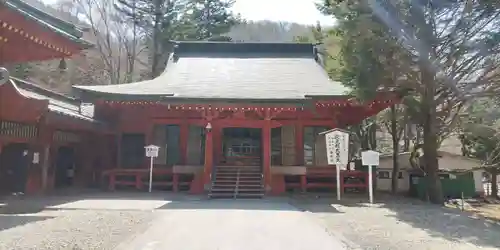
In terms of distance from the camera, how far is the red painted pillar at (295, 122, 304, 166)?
13922mm

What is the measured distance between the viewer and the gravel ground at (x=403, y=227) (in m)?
5.66

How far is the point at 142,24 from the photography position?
25891 mm

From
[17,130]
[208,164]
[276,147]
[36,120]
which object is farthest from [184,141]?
[17,130]

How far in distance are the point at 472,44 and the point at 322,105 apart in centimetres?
446

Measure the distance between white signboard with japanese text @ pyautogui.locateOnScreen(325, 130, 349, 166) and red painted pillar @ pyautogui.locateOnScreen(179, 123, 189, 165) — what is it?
17.5ft

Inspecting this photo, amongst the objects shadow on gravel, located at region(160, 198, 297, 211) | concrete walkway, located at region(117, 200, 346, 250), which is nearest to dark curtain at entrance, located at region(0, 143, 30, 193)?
shadow on gravel, located at region(160, 198, 297, 211)

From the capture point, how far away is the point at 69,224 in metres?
6.55

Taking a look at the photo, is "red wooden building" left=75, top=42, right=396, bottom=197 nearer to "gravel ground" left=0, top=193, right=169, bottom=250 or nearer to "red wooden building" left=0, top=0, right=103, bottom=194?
"red wooden building" left=0, top=0, right=103, bottom=194

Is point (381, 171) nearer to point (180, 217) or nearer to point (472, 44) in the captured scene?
point (472, 44)

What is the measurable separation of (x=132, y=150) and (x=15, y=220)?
780cm

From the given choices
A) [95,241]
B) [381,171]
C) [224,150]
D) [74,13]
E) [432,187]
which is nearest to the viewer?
[95,241]

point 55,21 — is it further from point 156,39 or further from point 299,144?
point 156,39

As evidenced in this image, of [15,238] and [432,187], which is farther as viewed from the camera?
[432,187]

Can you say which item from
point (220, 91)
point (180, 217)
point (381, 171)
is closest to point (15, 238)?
point (180, 217)
